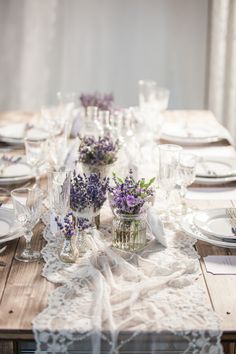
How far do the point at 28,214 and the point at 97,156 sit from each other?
490 millimetres

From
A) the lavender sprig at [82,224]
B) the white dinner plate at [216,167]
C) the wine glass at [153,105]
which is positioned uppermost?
the wine glass at [153,105]

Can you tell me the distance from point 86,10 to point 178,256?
108 inches

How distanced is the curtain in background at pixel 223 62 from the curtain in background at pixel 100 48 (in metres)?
0.16

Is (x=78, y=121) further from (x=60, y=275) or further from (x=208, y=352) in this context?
(x=208, y=352)

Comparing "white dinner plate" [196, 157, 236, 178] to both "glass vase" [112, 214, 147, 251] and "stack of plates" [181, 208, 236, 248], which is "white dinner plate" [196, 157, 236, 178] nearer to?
"stack of plates" [181, 208, 236, 248]

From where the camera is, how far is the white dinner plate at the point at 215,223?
1.76 m

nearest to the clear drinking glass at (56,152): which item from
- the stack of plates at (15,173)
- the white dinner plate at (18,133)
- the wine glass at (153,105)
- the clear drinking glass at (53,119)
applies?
the stack of plates at (15,173)

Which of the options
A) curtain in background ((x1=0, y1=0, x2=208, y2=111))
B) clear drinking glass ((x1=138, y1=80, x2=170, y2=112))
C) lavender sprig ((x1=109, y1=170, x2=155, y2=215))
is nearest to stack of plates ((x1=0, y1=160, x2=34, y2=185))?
lavender sprig ((x1=109, y1=170, x2=155, y2=215))

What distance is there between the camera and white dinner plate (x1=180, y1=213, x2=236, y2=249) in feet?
5.69

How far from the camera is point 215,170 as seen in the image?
2.40m

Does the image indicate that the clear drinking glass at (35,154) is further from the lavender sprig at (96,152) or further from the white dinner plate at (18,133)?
the white dinner plate at (18,133)

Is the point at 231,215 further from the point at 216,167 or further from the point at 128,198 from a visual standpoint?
the point at 216,167

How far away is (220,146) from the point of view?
2785mm

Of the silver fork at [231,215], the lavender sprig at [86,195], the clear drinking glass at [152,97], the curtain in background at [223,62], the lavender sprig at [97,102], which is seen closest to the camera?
the lavender sprig at [86,195]
